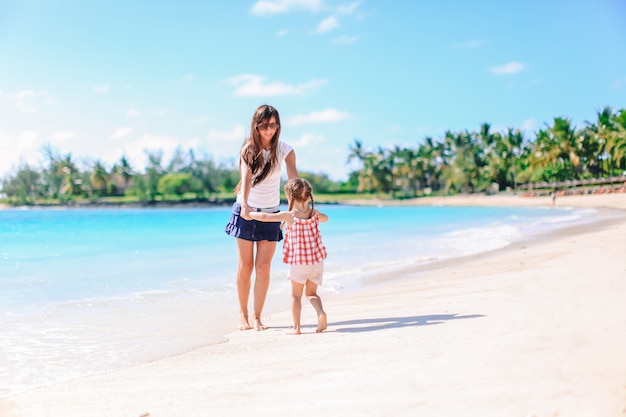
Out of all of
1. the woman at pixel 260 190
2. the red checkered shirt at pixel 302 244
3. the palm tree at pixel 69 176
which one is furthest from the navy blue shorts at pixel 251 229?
the palm tree at pixel 69 176

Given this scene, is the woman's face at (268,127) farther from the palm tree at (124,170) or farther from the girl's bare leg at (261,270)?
the palm tree at (124,170)

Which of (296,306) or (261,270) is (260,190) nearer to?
(261,270)

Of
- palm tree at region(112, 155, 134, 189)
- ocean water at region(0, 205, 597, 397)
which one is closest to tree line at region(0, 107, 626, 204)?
palm tree at region(112, 155, 134, 189)

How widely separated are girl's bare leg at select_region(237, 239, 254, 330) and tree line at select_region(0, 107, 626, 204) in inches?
1879

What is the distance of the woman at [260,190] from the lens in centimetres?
441

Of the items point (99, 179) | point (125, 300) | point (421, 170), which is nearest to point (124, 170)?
point (99, 179)

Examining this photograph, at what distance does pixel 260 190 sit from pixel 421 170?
7747 centimetres

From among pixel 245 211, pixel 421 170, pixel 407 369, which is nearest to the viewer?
pixel 407 369

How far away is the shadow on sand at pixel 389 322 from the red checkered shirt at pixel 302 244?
0.54 m

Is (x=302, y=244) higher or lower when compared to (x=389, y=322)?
higher

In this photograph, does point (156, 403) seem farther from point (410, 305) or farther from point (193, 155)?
point (193, 155)

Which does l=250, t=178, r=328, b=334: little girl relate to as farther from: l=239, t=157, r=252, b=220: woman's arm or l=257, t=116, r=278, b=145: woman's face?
l=257, t=116, r=278, b=145: woman's face

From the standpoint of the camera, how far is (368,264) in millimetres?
9523

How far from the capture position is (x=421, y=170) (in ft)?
263
